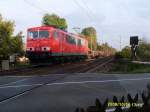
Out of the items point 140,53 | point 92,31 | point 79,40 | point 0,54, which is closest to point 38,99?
point 0,54

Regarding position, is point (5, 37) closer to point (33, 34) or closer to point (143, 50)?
point (33, 34)

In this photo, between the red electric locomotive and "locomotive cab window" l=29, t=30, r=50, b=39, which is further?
"locomotive cab window" l=29, t=30, r=50, b=39

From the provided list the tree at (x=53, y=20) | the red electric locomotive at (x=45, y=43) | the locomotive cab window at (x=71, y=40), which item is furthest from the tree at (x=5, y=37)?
the tree at (x=53, y=20)

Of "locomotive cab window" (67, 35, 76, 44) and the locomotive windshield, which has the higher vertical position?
the locomotive windshield

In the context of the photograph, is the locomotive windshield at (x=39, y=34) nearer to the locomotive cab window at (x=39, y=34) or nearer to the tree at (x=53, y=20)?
the locomotive cab window at (x=39, y=34)

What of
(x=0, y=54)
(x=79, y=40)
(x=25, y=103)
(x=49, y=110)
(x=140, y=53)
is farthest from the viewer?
(x=140, y=53)

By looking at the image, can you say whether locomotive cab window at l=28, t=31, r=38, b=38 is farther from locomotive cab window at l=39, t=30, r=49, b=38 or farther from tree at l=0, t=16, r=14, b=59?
tree at l=0, t=16, r=14, b=59

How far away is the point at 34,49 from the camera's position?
37.0 meters

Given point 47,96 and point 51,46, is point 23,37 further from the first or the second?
point 47,96

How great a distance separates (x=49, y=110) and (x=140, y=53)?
4614cm

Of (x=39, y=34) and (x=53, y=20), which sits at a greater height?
(x=53, y=20)

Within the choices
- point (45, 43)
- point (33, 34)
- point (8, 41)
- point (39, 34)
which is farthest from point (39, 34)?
point (8, 41)

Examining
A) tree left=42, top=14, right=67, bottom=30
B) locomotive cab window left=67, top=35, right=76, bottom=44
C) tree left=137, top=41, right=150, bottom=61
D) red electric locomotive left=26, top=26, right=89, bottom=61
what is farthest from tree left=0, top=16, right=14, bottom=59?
tree left=42, top=14, right=67, bottom=30

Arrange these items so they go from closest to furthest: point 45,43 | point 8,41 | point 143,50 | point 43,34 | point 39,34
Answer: point 45,43 → point 43,34 → point 39,34 → point 8,41 → point 143,50
